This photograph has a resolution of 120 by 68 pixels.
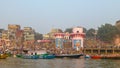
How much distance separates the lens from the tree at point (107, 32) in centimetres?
13212

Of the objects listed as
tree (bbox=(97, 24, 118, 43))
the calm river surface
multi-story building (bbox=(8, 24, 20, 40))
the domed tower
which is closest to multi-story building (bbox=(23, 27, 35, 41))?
multi-story building (bbox=(8, 24, 20, 40))

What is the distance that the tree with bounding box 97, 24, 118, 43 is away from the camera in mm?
132125

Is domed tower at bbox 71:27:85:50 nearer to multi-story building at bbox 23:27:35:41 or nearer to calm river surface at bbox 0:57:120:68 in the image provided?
multi-story building at bbox 23:27:35:41

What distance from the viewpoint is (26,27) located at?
147 m

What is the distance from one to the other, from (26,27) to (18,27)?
152 inches

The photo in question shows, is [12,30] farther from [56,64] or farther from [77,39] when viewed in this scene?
[56,64]

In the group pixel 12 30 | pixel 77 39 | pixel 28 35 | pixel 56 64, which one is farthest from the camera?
pixel 12 30

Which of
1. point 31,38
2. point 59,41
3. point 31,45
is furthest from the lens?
point 31,38

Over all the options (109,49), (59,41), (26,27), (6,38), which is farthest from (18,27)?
(109,49)

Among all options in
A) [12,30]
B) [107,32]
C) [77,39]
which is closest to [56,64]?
[77,39]

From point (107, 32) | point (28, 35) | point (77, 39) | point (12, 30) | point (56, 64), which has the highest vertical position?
point (12, 30)

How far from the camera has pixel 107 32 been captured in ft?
443

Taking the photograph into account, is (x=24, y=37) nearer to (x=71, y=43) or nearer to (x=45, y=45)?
(x=45, y=45)

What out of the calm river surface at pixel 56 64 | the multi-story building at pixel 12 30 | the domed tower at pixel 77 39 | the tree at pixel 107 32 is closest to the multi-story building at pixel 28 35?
the multi-story building at pixel 12 30
